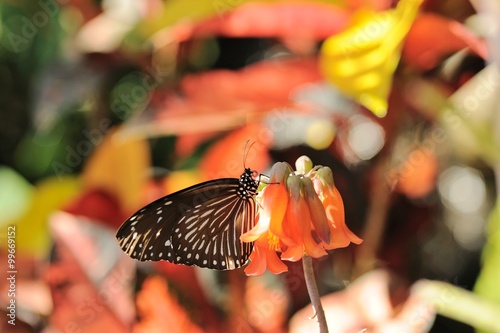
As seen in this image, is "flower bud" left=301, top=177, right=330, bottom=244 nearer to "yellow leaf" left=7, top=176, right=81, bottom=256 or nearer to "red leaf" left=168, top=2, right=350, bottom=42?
"red leaf" left=168, top=2, right=350, bottom=42

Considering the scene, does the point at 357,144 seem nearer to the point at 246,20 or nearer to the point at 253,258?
the point at 246,20

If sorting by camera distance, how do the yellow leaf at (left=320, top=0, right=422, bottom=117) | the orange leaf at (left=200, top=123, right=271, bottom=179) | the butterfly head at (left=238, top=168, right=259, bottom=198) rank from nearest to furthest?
1. the butterfly head at (left=238, top=168, right=259, bottom=198)
2. the yellow leaf at (left=320, top=0, right=422, bottom=117)
3. the orange leaf at (left=200, top=123, right=271, bottom=179)

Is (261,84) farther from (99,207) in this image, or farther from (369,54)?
(99,207)

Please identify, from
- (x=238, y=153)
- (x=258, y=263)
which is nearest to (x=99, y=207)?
(x=238, y=153)

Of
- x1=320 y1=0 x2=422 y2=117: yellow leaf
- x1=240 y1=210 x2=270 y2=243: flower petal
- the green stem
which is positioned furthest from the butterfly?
the green stem

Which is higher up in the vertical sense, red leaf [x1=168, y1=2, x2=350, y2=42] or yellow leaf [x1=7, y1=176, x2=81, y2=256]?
red leaf [x1=168, y1=2, x2=350, y2=42]

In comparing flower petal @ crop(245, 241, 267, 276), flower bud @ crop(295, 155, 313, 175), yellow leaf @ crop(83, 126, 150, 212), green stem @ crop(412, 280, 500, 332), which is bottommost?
yellow leaf @ crop(83, 126, 150, 212)

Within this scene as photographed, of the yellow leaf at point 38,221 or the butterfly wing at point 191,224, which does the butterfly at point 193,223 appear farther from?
the yellow leaf at point 38,221

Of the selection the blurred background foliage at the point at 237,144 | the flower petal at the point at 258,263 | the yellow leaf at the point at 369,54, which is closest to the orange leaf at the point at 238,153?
the blurred background foliage at the point at 237,144
